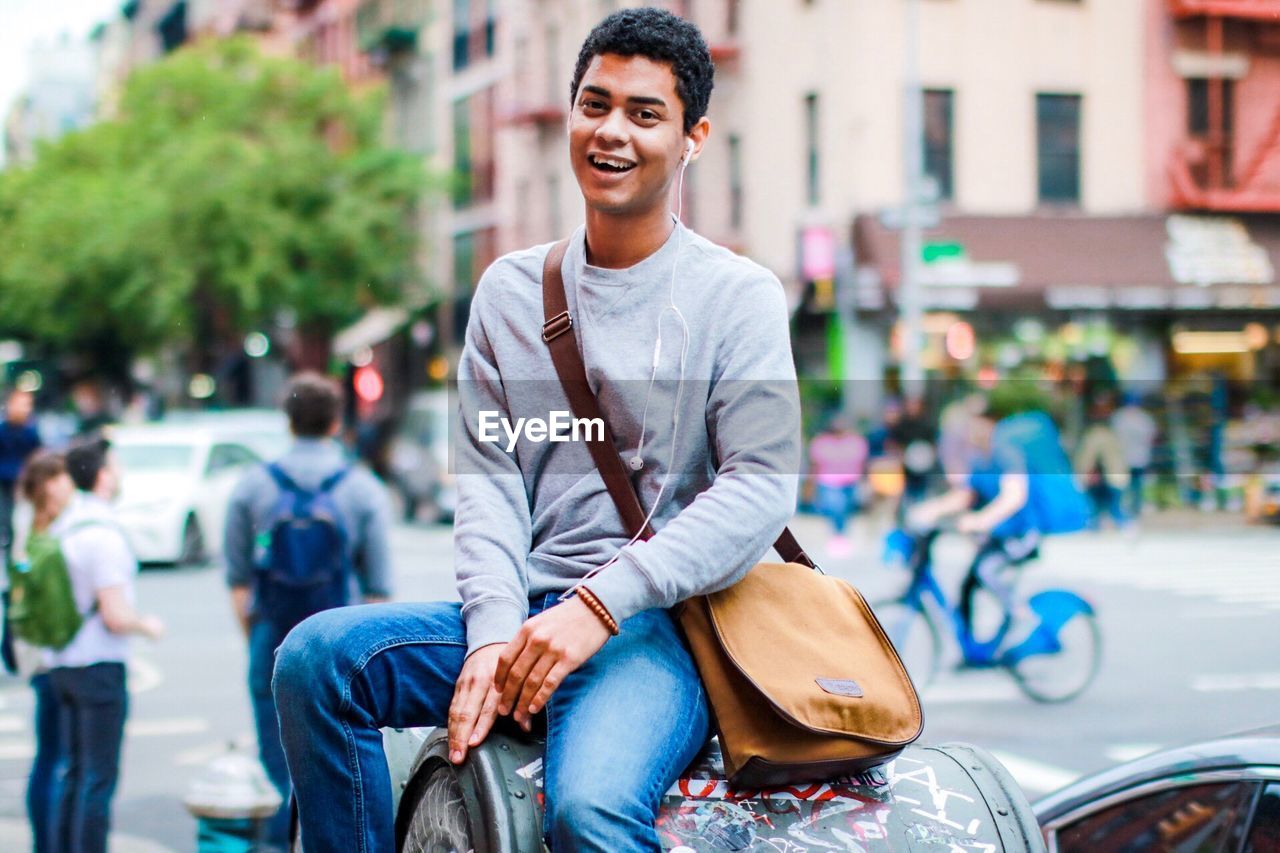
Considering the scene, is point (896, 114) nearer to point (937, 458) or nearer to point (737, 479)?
point (937, 458)

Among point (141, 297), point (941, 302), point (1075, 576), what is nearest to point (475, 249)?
point (141, 297)

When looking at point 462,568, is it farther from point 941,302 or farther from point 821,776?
point 941,302

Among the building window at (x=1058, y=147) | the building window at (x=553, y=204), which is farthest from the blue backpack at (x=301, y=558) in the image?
the building window at (x=553, y=204)

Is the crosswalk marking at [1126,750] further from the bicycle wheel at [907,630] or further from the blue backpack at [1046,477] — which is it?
the bicycle wheel at [907,630]

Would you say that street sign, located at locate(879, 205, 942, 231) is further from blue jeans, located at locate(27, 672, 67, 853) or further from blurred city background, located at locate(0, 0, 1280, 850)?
blue jeans, located at locate(27, 672, 67, 853)

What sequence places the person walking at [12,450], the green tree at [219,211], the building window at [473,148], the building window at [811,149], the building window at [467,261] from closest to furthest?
the person walking at [12,450], the building window at [811,149], the green tree at [219,211], the building window at [467,261], the building window at [473,148]

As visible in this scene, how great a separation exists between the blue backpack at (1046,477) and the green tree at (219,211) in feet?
92.9

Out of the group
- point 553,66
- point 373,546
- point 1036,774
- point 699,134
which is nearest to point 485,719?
point 699,134

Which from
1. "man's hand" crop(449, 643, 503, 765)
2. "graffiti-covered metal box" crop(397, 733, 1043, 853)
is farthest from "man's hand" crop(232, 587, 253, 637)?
"man's hand" crop(449, 643, 503, 765)

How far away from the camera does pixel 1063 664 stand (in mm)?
9867

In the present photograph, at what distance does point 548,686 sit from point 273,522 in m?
4.04

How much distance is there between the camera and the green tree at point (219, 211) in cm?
3588

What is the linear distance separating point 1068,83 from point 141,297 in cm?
2280

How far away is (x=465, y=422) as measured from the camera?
108 inches
